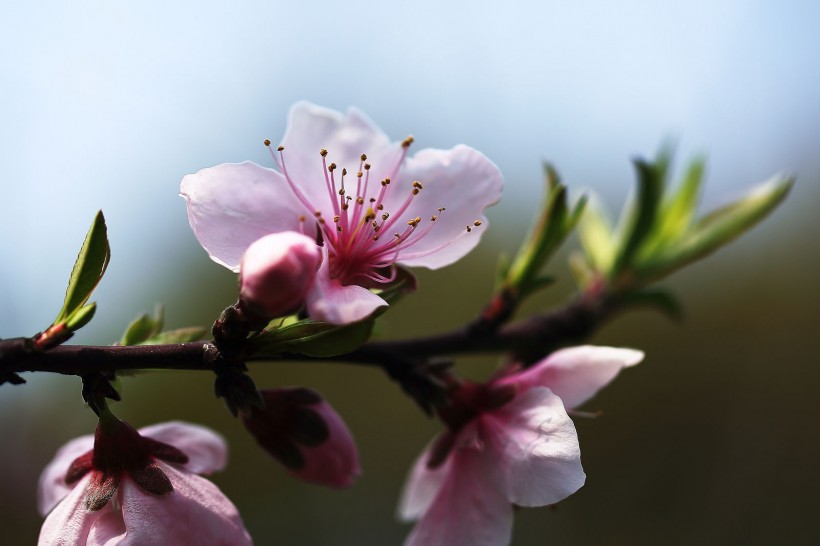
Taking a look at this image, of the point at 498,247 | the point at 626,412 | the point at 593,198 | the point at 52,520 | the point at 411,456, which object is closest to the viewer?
the point at 52,520

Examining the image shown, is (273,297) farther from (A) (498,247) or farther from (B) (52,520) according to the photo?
(A) (498,247)

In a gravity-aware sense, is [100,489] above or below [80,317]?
below

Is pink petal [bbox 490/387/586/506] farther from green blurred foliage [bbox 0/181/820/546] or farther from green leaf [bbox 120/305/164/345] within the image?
green blurred foliage [bbox 0/181/820/546]

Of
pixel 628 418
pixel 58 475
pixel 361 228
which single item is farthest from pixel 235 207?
pixel 628 418

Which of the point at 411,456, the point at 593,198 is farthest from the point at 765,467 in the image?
the point at 593,198

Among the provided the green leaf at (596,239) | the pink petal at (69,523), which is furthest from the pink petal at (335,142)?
the green leaf at (596,239)

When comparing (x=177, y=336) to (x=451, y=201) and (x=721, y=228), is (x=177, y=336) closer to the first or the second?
(x=451, y=201)
